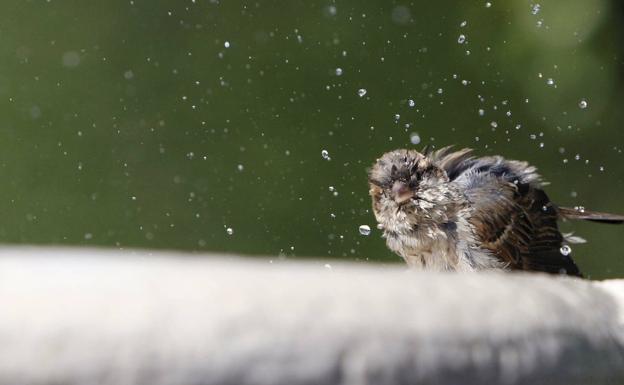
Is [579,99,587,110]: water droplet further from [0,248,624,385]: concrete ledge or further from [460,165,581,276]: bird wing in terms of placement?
[0,248,624,385]: concrete ledge

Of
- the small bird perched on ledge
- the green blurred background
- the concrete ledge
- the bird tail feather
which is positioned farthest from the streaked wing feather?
the concrete ledge

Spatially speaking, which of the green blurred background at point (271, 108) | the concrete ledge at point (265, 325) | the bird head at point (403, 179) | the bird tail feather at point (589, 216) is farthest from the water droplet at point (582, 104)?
the concrete ledge at point (265, 325)

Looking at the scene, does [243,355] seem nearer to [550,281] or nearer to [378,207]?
[550,281]

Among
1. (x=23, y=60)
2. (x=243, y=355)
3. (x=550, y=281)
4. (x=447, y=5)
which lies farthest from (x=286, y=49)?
(x=243, y=355)

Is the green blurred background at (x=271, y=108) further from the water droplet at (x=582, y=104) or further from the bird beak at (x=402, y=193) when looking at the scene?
the bird beak at (x=402, y=193)

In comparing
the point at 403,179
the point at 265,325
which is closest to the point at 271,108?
the point at 403,179

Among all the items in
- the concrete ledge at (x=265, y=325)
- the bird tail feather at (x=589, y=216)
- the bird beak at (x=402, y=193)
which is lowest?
the concrete ledge at (x=265, y=325)

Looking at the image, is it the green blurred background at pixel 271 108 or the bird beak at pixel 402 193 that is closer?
the bird beak at pixel 402 193
